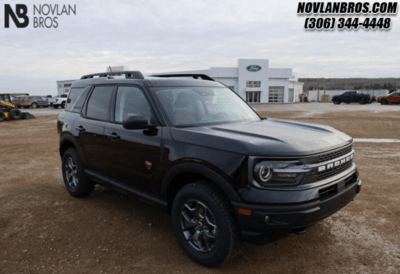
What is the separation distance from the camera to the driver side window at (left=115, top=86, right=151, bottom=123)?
153 inches

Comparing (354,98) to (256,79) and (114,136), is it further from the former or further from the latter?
(114,136)

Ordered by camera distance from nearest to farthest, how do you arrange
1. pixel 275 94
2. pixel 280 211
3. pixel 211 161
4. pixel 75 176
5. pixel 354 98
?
pixel 280 211, pixel 211 161, pixel 75 176, pixel 354 98, pixel 275 94

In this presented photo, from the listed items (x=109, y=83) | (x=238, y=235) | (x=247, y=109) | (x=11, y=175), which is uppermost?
(x=109, y=83)

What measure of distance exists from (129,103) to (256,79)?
6044 centimetres

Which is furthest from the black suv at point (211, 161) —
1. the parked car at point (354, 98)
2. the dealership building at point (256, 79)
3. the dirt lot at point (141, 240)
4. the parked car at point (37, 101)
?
the dealership building at point (256, 79)

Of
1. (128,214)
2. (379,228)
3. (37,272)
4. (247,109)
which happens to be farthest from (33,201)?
(379,228)

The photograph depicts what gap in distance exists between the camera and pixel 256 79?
62.3 metres

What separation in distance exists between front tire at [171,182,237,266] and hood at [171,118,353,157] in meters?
0.48

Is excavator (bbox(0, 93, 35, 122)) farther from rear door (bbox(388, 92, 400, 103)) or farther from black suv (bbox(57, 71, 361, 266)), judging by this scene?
rear door (bbox(388, 92, 400, 103))

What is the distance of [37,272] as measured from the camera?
319cm

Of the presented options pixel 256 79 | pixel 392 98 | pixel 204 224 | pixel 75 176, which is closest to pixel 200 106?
pixel 204 224

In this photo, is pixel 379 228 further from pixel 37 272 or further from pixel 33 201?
pixel 33 201

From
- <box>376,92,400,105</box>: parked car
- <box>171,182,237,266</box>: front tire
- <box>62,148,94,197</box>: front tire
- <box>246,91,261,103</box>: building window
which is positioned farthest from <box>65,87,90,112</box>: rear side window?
<box>246,91,261,103</box>: building window

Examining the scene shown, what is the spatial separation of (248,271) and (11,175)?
6.21m
